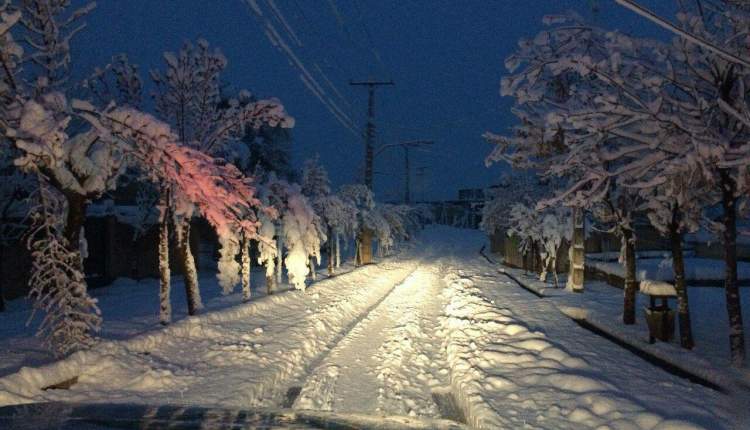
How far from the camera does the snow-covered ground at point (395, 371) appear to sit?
6.08 m

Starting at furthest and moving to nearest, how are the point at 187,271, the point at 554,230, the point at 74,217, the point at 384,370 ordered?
the point at 554,230, the point at 187,271, the point at 384,370, the point at 74,217

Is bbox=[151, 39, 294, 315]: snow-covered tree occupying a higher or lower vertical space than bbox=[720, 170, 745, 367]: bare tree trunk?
higher

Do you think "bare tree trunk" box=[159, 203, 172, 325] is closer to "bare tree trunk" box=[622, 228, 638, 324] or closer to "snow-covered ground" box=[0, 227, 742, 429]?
"snow-covered ground" box=[0, 227, 742, 429]

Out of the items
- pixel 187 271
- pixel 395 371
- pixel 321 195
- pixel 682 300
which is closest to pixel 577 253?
pixel 682 300

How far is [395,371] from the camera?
842 cm

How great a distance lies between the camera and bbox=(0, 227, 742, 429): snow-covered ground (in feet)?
19.9

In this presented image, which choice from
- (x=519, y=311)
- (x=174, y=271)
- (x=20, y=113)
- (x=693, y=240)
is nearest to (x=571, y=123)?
(x=519, y=311)

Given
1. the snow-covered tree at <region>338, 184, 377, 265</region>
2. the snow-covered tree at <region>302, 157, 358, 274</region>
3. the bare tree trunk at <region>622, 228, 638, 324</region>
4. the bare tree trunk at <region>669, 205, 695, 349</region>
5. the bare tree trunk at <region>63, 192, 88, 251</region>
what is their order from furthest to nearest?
the snow-covered tree at <region>338, 184, 377, 265</region>
the snow-covered tree at <region>302, 157, 358, 274</region>
the bare tree trunk at <region>622, 228, 638, 324</region>
the bare tree trunk at <region>669, 205, 695, 349</region>
the bare tree trunk at <region>63, 192, 88, 251</region>

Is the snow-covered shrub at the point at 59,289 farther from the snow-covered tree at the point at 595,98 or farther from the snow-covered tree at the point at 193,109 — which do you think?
the snow-covered tree at the point at 595,98

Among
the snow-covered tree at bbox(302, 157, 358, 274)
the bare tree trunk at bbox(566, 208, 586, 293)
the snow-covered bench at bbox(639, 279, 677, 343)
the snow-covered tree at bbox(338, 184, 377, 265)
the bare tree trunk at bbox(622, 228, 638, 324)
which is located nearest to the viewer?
the snow-covered bench at bbox(639, 279, 677, 343)

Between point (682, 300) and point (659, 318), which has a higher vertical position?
point (682, 300)

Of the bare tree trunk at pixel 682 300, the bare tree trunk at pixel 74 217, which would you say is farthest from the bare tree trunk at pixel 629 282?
the bare tree trunk at pixel 74 217

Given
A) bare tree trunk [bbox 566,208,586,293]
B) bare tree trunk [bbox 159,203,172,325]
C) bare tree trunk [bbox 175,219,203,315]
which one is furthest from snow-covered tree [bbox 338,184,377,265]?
bare tree trunk [bbox 159,203,172,325]

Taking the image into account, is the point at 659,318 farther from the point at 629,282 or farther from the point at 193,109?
the point at 193,109
